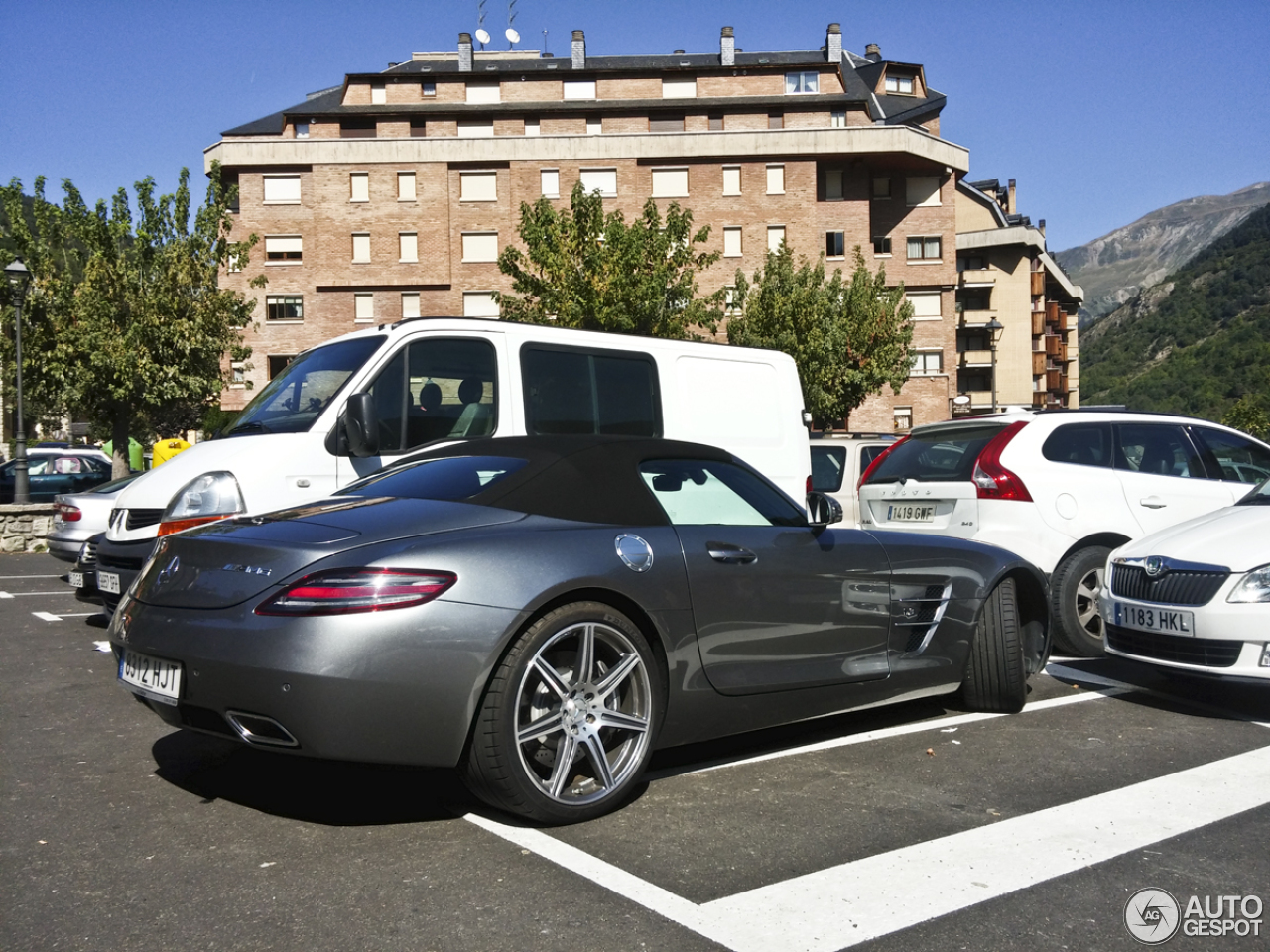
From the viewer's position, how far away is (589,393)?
27.5 ft

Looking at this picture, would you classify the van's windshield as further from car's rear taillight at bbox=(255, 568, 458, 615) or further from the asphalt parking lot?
car's rear taillight at bbox=(255, 568, 458, 615)

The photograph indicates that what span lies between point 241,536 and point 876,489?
5814 millimetres

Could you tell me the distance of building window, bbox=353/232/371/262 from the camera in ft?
165

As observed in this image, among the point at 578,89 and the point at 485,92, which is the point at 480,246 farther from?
the point at 578,89

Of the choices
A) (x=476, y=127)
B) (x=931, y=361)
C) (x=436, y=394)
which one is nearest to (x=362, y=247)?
(x=476, y=127)

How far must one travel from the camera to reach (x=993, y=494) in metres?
7.98

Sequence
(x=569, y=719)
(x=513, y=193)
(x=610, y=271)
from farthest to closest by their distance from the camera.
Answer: (x=513, y=193), (x=610, y=271), (x=569, y=719)

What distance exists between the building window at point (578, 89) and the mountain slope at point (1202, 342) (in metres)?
72.3

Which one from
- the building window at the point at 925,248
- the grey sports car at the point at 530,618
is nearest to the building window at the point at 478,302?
the building window at the point at 925,248

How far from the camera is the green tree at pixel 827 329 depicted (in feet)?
128

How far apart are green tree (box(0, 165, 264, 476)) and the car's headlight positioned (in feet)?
89.7

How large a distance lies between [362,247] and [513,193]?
677 centimetres

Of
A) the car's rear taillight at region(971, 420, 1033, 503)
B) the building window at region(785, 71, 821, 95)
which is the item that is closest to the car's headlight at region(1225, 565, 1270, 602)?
the car's rear taillight at region(971, 420, 1033, 503)

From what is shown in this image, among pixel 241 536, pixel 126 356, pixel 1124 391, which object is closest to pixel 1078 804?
pixel 241 536
